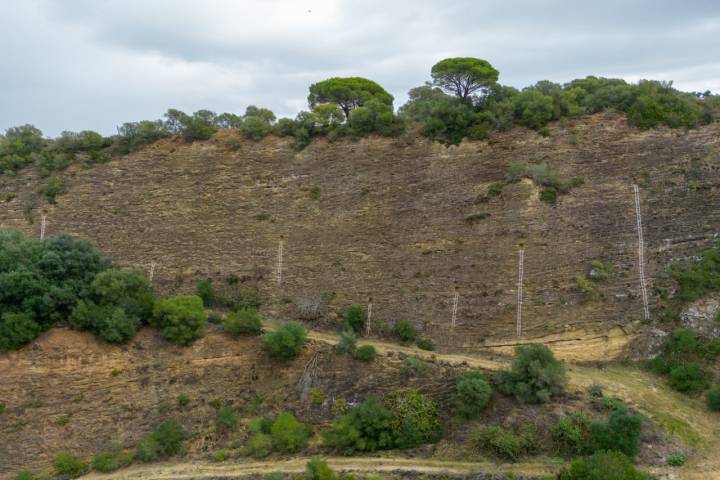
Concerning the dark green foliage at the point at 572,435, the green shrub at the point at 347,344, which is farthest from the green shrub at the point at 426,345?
the dark green foliage at the point at 572,435

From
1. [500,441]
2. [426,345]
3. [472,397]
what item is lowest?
[500,441]

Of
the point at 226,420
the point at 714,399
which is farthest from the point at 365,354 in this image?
the point at 714,399

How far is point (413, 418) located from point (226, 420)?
563 centimetres

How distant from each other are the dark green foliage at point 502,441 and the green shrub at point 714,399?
4727 mm

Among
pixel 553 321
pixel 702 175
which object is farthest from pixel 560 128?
pixel 553 321

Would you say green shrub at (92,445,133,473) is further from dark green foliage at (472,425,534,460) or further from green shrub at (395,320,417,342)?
dark green foliage at (472,425,534,460)

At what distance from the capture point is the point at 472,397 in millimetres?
14055

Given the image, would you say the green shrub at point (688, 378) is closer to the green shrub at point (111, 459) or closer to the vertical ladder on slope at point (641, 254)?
the vertical ladder on slope at point (641, 254)

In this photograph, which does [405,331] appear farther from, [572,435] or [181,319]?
[181,319]

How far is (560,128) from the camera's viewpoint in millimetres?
19406

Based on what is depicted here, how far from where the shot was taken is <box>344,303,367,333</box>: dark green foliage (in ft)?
61.3

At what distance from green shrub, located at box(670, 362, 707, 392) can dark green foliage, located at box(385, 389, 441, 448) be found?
20.8 ft

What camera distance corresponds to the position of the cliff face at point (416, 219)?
16688 millimetres

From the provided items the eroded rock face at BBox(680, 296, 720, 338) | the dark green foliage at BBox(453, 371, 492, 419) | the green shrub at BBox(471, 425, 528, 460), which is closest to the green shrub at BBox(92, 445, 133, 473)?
the dark green foliage at BBox(453, 371, 492, 419)
